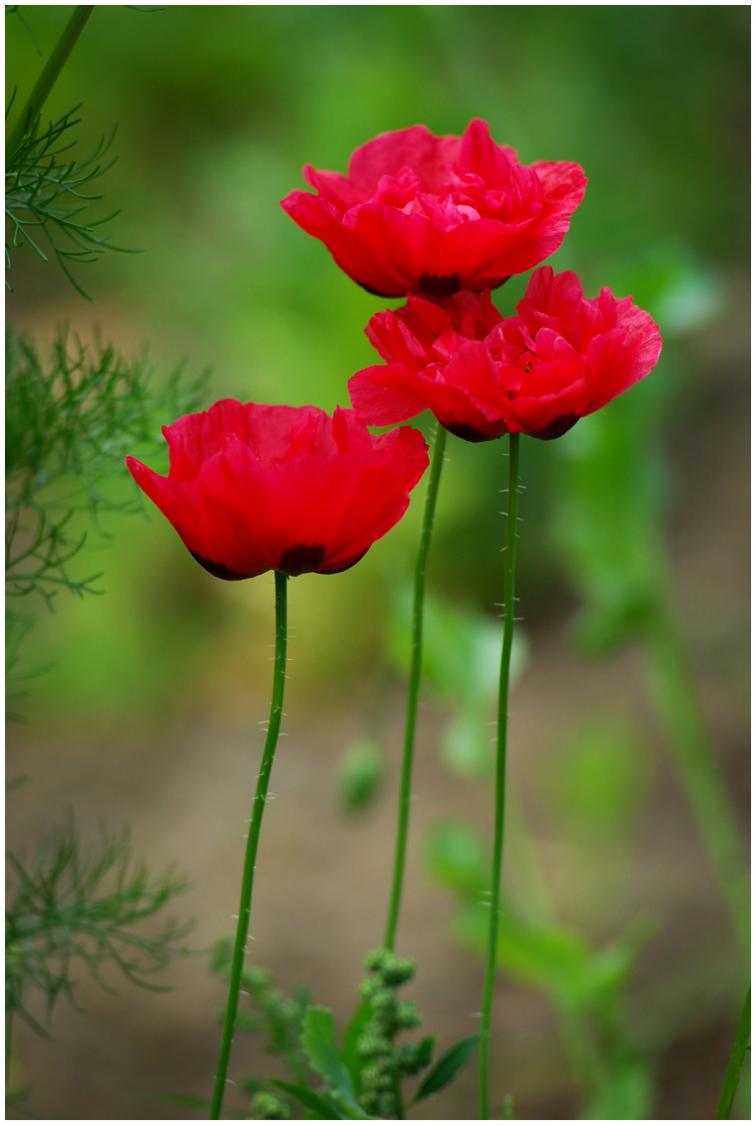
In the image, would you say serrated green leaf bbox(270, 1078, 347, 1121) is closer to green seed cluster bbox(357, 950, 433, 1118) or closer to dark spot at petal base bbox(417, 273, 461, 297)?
green seed cluster bbox(357, 950, 433, 1118)

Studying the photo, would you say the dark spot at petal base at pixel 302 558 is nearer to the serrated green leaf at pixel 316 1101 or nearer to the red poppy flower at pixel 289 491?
the red poppy flower at pixel 289 491

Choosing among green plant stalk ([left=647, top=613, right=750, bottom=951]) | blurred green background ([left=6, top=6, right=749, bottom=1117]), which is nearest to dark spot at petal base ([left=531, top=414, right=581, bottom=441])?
blurred green background ([left=6, top=6, right=749, bottom=1117])

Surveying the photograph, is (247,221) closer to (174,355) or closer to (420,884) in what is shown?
(174,355)

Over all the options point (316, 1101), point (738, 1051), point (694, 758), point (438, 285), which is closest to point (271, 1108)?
point (316, 1101)

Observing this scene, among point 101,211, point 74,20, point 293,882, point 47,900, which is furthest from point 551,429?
point 101,211

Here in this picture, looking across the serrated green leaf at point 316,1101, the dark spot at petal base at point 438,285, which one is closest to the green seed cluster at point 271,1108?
the serrated green leaf at point 316,1101

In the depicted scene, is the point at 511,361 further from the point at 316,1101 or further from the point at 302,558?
the point at 316,1101

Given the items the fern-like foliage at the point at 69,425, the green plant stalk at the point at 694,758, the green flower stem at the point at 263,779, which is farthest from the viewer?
the green plant stalk at the point at 694,758
